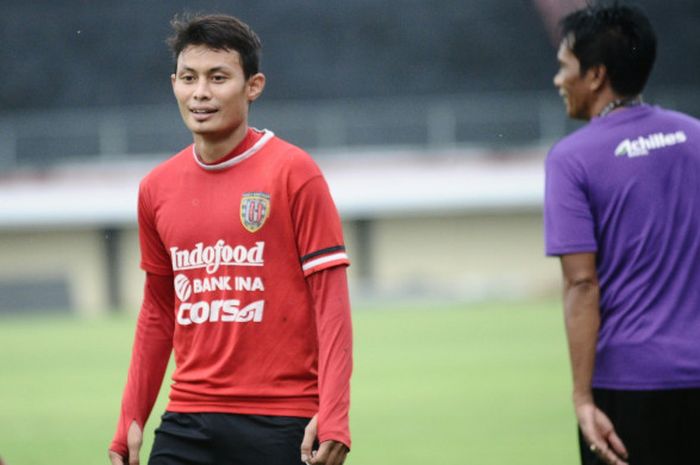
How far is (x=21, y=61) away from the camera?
113 ft

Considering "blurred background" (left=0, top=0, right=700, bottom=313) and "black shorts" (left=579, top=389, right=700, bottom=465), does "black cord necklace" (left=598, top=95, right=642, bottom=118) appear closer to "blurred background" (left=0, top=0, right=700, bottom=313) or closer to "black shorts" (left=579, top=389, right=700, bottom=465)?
"black shorts" (left=579, top=389, right=700, bottom=465)

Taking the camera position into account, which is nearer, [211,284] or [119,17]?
[211,284]

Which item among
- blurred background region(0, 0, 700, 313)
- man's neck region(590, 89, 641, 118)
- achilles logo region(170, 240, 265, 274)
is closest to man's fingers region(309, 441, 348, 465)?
achilles logo region(170, 240, 265, 274)

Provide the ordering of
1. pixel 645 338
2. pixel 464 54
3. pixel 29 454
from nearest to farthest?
1. pixel 645 338
2. pixel 29 454
3. pixel 464 54

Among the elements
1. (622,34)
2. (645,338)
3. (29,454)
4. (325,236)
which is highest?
(622,34)

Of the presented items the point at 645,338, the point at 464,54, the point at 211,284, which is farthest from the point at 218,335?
the point at 464,54

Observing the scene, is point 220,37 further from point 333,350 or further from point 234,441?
point 234,441

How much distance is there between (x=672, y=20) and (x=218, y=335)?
1264 inches

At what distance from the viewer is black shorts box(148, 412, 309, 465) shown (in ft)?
12.7

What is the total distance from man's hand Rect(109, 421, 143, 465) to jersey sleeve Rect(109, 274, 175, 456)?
0.06ft

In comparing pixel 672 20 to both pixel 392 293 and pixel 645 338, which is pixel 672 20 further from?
pixel 645 338

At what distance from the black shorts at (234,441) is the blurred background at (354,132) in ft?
68.8

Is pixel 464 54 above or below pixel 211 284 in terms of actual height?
above

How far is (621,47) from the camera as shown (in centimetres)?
383
